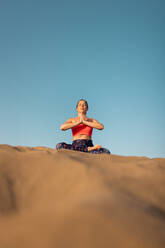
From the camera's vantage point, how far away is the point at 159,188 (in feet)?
3.47

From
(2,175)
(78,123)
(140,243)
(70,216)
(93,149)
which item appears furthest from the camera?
(78,123)

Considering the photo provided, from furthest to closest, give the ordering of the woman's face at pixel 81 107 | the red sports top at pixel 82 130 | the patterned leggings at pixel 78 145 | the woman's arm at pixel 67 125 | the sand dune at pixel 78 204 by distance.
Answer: the woman's face at pixel 81 107, the red sports top at pixel 82 130, the woman's arm at pixel 67 125, the patterned leggings at pixel 78 145, the sand dune at pixel 78 204

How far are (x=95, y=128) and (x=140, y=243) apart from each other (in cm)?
322

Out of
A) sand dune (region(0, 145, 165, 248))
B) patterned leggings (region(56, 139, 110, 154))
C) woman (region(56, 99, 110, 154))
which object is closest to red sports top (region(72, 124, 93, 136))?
woman (region(56, 99, 110, 154))

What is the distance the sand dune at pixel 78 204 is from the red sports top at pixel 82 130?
2615mm

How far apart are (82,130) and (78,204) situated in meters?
3.12

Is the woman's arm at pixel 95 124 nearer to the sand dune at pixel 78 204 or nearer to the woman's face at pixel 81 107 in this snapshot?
the woman's face at pixel 81 107

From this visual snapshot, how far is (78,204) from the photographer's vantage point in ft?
2.62

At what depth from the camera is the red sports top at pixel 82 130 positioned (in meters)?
3.91

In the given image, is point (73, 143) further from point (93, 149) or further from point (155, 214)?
point (155, 214)

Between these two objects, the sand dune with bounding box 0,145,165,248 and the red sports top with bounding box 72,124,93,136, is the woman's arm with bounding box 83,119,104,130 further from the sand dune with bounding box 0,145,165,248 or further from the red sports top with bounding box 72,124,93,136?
the sand dune with bounding box 0,145,165,248

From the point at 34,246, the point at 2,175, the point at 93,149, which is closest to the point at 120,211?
the point at 34,246

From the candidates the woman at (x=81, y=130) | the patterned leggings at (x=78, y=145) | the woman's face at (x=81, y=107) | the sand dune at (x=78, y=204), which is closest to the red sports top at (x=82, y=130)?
the woman at (x=81, y=130)

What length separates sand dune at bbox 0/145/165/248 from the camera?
0.64 meters
